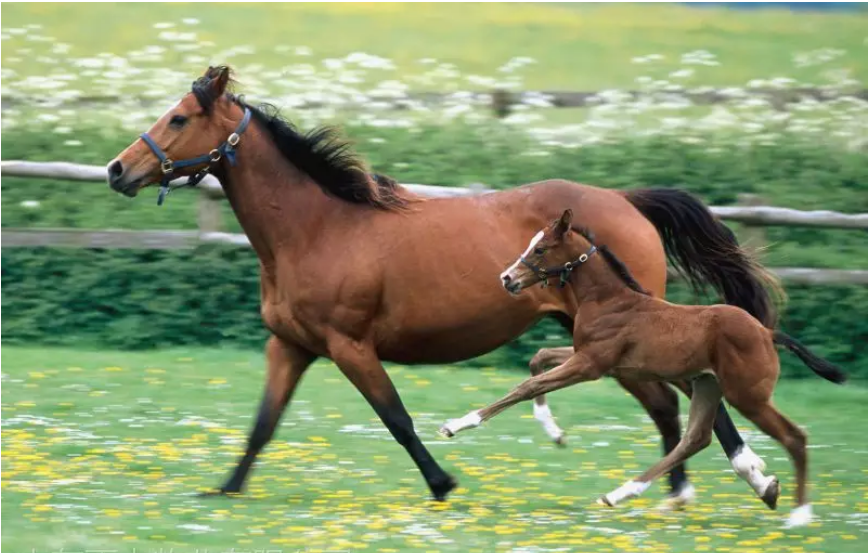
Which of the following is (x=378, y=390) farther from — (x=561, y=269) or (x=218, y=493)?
(x=561, y=269)

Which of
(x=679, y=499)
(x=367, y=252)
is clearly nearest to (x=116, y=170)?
(x=367, y=252)

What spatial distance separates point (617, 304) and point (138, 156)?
2497mm

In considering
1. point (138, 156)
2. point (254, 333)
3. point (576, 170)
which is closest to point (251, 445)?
point (138, 156)

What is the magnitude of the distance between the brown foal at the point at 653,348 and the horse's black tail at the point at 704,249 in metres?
0.93

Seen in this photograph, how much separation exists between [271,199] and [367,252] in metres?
0.59

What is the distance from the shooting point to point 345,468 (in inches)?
340

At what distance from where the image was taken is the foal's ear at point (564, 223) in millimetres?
7289

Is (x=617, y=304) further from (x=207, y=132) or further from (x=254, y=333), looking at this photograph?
(x=254, y=333)

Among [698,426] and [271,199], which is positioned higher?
[271,199]

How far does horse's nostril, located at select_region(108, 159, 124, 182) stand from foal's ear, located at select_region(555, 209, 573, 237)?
2.20 metres

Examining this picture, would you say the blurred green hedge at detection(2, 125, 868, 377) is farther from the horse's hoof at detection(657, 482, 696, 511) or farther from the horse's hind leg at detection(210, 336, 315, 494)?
the horse's hind leg at detection(210, 336, 315, 494)

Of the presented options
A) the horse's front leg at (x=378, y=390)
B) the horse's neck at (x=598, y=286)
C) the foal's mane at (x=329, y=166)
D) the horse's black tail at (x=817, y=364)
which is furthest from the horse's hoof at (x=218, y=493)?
the horse's black tail at (x=817, y=364)

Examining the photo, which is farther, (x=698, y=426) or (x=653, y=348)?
(x=698, y=426)

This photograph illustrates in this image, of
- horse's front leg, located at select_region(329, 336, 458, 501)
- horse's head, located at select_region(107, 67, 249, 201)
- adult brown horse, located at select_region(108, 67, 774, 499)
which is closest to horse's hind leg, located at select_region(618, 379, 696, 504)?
adult brown horse, located at select_region(108, 67, 774, 499)
